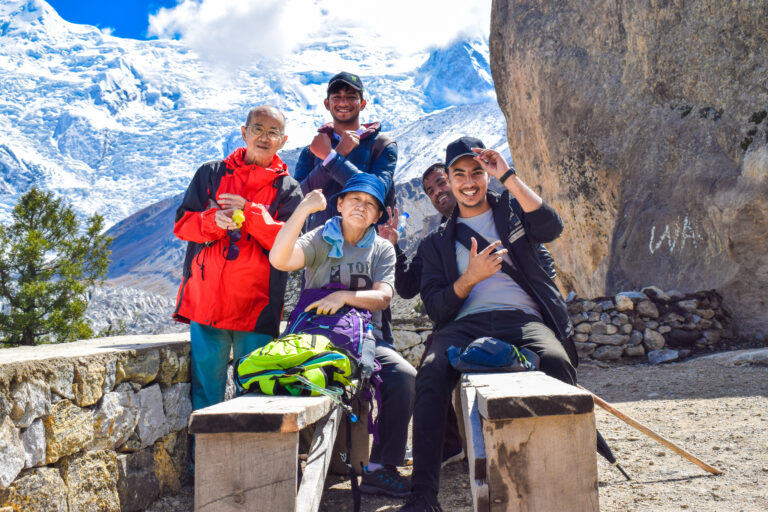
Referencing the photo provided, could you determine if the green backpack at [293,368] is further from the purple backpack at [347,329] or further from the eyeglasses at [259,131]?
the eyeglasses at [259,131]

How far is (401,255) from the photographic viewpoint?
4.38 metres

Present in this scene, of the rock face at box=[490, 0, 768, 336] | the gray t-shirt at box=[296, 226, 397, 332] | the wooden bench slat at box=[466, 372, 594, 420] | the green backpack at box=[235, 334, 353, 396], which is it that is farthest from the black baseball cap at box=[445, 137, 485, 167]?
the rock face at box=[490, 0, 768, 336]

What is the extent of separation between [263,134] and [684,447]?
3.46 meters

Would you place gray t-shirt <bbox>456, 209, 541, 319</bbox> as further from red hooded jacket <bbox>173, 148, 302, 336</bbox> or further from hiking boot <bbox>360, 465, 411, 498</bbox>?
red hooded jacket <bbox>173, 148, 302, 336</bbox>

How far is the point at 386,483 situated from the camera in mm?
3238

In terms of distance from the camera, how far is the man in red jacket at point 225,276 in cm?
356

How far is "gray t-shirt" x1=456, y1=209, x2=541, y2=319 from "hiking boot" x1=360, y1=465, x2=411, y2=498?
100cm

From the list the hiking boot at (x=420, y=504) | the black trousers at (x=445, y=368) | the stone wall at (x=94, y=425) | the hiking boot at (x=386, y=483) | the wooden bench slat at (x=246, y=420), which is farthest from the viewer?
the hiking boot at (x=386, y=483)

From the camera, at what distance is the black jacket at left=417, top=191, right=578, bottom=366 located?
139 inches

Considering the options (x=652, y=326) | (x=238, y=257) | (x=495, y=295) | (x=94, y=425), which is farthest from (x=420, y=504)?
(x=652, y=326)

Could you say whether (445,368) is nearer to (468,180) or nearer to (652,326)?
(468,180)

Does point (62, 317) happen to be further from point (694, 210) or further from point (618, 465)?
point (618, 465)

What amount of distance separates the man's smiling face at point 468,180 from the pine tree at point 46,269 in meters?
22.6

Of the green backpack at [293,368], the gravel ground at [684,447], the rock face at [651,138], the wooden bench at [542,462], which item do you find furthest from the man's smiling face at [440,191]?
the rock face at [651,138]
